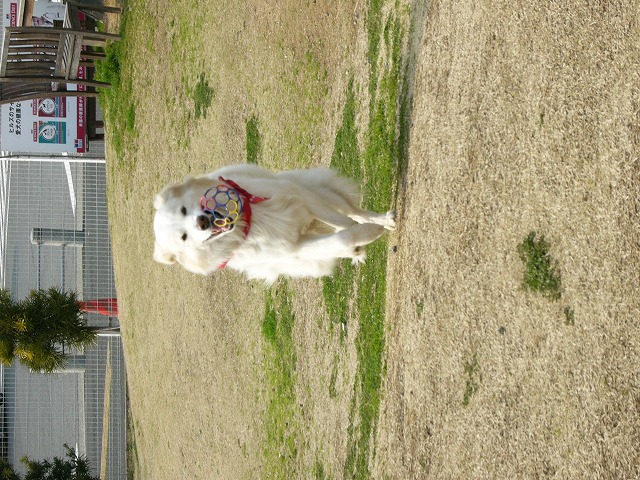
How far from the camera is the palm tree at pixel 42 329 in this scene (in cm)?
1198

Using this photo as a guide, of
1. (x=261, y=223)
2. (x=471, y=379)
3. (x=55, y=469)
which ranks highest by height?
(x=261, y=223)

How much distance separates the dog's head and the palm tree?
311 inches

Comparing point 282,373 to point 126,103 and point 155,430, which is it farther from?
point 126,103

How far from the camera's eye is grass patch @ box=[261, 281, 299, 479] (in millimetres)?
7680

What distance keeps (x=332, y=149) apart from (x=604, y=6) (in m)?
3.72

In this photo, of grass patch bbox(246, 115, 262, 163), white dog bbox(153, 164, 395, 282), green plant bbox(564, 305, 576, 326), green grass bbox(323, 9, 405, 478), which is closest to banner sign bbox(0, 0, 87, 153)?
grass patch bbox(246, 115, 262, 163)

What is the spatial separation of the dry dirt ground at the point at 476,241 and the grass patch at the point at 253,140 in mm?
136

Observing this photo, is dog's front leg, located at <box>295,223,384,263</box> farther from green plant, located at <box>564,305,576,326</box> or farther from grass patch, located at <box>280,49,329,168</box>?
grass patch, located at <box>280,49,329,168</box>

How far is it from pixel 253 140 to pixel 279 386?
295 cm

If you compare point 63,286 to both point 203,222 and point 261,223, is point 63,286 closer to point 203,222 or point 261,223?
point 261,223

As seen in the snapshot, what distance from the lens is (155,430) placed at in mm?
12062

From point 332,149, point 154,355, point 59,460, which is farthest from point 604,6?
point 59,460

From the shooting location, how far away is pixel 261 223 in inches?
204

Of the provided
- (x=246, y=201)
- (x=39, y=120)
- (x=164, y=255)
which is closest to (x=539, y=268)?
(x=246, y=201)
